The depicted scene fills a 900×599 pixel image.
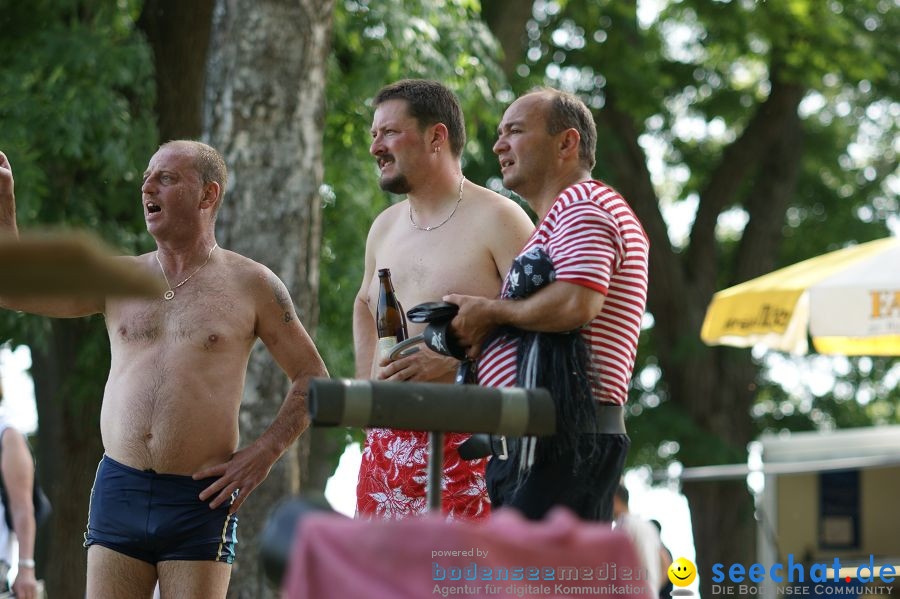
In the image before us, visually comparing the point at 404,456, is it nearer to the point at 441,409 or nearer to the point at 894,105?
the point at 441,409

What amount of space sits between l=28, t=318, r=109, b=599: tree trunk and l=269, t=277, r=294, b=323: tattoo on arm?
22.1ft

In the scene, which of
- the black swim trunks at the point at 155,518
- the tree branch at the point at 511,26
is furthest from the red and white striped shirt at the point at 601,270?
the tree branch at the point at 511,26

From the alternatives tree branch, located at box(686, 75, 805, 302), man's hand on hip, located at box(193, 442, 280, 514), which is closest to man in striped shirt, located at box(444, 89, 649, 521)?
man's hand on hip, located at box(193, 442, 280, 514)

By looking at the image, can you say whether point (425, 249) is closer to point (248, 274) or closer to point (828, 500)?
point (248, 274)

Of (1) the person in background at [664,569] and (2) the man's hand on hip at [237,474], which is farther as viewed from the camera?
(1) the person in background at [664,569]

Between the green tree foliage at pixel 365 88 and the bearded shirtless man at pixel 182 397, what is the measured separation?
6630 mm

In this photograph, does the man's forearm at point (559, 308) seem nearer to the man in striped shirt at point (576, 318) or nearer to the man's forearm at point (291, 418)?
the man in striped shirt at point (576, 318)

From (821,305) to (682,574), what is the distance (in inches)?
98.1

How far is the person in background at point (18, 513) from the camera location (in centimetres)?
679

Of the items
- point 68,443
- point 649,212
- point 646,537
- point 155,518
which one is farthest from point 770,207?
point 155,518

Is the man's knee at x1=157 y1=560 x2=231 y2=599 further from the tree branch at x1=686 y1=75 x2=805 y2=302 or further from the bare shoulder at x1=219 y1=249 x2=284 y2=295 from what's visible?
the tree branch at x1=686 y1=75 x2=805 y2=302

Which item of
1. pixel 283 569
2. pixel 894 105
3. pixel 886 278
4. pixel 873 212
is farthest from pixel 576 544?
pixel 894 105

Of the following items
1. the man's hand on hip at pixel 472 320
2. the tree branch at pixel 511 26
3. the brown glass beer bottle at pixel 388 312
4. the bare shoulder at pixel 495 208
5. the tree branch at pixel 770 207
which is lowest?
the man's hand on hip at pixel 472 320

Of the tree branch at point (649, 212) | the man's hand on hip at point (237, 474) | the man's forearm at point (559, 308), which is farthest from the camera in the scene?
the tree branch at point (649, 212)
